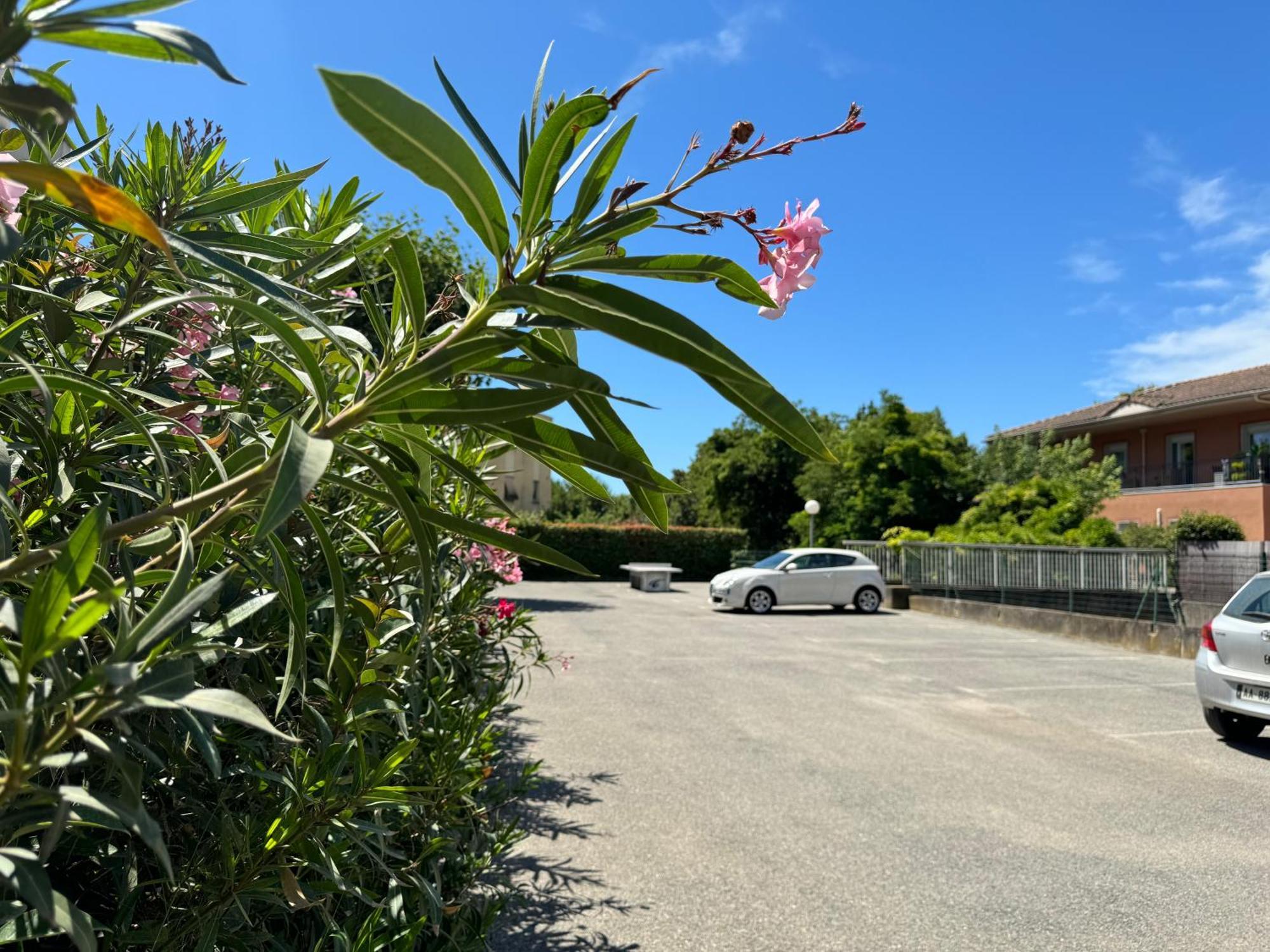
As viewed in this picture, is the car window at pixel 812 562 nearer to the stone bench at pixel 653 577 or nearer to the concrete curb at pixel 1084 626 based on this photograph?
the concrete curb at pixel 1084 626

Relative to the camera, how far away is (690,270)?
0.90 metres

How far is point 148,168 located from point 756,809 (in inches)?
177

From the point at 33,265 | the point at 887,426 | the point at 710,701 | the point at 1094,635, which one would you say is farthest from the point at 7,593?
the point at 887,426

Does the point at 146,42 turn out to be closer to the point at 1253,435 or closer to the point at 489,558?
the point at 489,558

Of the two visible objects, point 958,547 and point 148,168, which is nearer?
point 148,168

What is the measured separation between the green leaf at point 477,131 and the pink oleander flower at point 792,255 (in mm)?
441

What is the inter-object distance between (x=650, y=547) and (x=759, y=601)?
13296mm

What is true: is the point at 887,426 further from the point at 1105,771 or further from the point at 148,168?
the point at 148,168

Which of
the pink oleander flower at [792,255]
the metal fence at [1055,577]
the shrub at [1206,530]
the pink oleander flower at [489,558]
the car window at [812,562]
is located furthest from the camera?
the car window at [812,562]

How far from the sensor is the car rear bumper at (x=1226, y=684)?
21.1ft

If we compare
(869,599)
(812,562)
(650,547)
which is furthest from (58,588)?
(650,547)

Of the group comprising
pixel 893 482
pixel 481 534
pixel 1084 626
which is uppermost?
pixel 893 482

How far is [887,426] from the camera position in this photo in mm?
27312

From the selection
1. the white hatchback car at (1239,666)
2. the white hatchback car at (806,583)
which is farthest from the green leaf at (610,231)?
the white hatchback car at (806,583)
